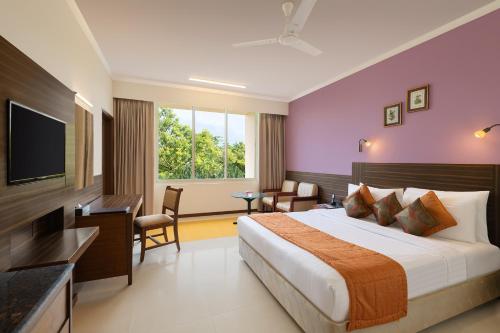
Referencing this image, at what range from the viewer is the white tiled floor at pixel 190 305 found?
6.40 ft

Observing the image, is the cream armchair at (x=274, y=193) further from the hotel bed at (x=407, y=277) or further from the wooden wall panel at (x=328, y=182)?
the hotel bed at (x=407, y=277)

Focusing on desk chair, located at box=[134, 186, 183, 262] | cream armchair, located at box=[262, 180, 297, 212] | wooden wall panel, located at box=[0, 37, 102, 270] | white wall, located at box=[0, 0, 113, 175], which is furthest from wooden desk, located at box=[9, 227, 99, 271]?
cream armchair, located at box=[262, 180, 297, 212]

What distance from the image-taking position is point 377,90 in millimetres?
3658

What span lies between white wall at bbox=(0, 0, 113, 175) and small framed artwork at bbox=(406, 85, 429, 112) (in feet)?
13.2

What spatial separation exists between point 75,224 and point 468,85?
4.46 metres

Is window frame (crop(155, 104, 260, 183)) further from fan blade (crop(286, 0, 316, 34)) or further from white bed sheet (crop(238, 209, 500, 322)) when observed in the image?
fan blade (crop(286, 0, 316, 34))

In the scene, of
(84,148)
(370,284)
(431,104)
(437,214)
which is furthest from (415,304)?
(84,148)

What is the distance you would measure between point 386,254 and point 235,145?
4.56 meters

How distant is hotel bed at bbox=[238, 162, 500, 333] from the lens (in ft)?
5.30

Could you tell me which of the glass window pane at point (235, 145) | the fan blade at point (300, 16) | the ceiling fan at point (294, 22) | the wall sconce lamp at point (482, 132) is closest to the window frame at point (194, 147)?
the glass window pane at point (235, 145)

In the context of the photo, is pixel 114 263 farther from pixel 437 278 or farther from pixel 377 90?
pixel 377 90

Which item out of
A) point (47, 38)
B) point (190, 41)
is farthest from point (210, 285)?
point (190, 41)

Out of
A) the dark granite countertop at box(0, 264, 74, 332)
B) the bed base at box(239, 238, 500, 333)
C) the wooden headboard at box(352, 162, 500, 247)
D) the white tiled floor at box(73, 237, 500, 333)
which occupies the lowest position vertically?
the white tiled floor at box(73, 237, 500, 333)

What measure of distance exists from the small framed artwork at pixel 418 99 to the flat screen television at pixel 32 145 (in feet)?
13.2
